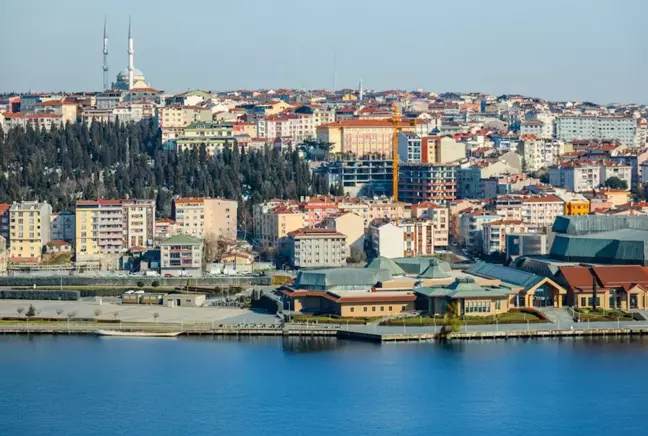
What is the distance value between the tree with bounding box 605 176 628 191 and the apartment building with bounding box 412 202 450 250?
4.62 meters

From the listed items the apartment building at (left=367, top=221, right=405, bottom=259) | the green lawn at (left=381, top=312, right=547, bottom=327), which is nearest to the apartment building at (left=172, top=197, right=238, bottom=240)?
the apartment building at (left=367, top=221, right=405, bottom=259)

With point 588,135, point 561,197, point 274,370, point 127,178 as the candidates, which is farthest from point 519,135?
point 274,370

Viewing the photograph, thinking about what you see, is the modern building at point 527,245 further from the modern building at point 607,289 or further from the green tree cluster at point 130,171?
the green tree cluster at point 130,171

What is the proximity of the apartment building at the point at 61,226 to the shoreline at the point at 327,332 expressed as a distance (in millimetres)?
5801

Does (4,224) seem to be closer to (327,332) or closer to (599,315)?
(327,332)

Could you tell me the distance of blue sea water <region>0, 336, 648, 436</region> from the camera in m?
12.6

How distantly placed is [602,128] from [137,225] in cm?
1597

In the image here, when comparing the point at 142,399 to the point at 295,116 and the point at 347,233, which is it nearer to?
the point at 347,233

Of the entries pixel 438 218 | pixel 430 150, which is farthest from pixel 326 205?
pixel 430 150

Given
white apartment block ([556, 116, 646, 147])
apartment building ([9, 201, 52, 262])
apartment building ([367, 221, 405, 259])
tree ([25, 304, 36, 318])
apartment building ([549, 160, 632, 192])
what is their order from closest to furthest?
tree ([25, 304, 36, 318])
apartment building ([367, 221, 405, 259])
apartment building ([9, 201, 52, 262])
apartment building ([549, 160, 632, 192])
white apartment block ([556, 116, 646, 147])

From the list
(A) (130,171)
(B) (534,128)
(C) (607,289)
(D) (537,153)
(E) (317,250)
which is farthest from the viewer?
(B) (534,128)

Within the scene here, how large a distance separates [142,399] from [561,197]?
12.7 m

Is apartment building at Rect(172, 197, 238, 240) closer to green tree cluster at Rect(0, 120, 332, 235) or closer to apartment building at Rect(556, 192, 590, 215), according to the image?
green tree cluster at Rect(0, 120, 332, 235)

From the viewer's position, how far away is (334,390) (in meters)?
13.8
